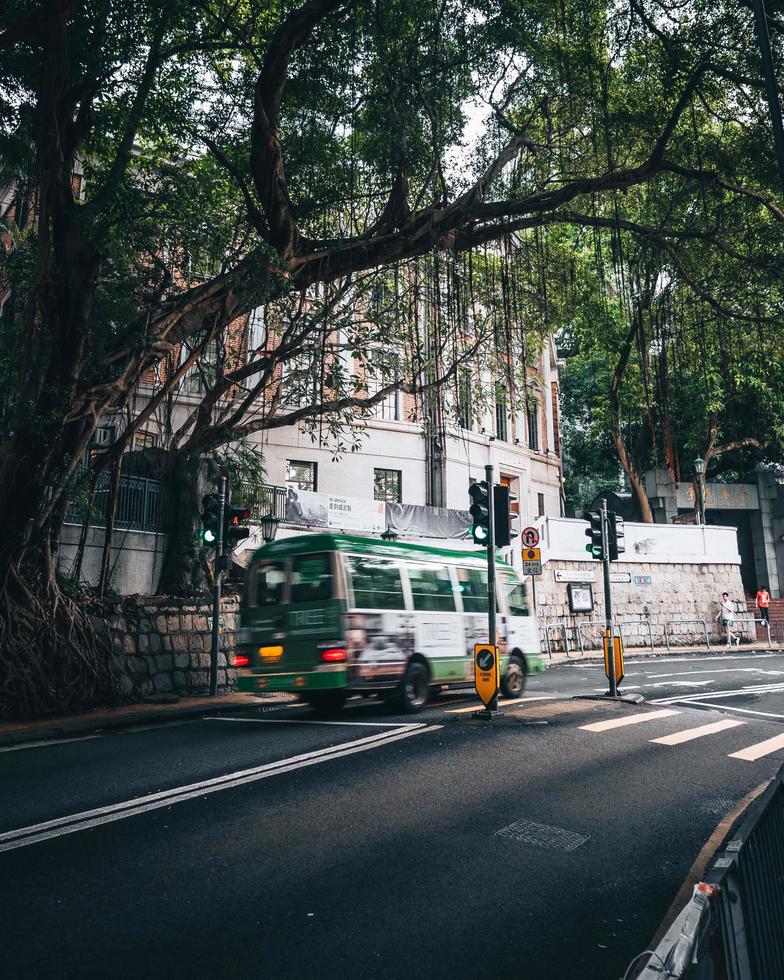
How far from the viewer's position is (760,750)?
29.0 feet

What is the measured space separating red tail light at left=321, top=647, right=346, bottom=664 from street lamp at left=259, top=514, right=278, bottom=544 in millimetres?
10718

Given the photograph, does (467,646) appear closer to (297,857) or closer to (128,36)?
(297,857)

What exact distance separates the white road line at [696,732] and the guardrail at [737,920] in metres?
5.77

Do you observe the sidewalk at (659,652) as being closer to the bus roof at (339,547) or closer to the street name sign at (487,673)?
the bus roof at (339,547)

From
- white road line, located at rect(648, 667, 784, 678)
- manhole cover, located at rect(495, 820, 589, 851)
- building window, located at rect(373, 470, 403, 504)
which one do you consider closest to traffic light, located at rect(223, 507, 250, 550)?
manhole cover, located at rect(495, 820, 589, 851)

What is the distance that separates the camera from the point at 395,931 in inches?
148

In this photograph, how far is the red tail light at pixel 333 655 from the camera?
10617mm

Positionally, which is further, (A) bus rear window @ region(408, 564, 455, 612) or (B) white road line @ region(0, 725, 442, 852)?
(A) bus rear window @ region(408, 564, 455, 612)

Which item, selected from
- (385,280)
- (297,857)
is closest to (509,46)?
(385,280)

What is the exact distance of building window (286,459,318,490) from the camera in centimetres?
2595

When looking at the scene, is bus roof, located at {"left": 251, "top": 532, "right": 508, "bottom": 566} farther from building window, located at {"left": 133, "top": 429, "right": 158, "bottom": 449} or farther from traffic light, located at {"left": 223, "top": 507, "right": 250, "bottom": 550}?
building window, located at {"left": 133, "top": 429, "right": 158, "bottom": 449}

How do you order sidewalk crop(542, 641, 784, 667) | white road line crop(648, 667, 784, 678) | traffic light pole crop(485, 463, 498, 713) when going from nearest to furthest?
traffic light pole crop(485, 463, 498, 713) < white road line crop(648, 667, 784, 678) < sidewalk crop(542, 641, 784, 667)

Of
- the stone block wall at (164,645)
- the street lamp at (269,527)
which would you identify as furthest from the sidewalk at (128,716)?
the street lamp at (269,527)

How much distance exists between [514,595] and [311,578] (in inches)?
207
